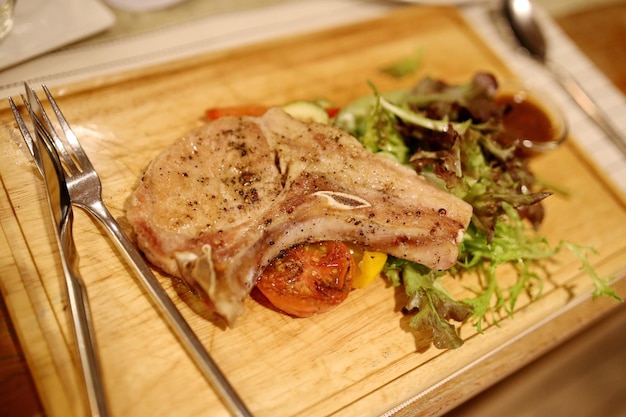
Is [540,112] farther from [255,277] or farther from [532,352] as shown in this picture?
[255,277]

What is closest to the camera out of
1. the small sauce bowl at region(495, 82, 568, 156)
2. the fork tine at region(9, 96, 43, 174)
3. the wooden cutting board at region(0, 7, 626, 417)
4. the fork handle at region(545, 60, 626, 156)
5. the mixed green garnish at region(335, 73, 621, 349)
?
the wooden cutting board at region(0, 7, 626, 417)

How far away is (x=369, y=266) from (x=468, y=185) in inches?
39.3

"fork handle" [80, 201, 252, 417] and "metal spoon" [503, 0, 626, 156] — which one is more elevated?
"fork handle" [80, 201, 252, 417]

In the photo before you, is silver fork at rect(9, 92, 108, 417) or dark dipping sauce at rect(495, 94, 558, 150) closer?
silver fork at rect(9, 92, 108, 417)

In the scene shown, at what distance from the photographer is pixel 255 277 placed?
2.71 metres

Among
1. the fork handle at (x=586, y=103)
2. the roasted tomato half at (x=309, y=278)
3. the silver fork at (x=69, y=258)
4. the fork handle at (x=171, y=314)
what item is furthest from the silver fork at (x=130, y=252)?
the fork handle at (x=586, y=103)

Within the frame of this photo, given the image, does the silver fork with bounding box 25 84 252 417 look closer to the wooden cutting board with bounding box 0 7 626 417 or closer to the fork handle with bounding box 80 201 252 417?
the fork handle with bounding box 80 201 252 417

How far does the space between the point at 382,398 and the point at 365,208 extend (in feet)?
3.50

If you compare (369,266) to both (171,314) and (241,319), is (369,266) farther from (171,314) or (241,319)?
(171,314)

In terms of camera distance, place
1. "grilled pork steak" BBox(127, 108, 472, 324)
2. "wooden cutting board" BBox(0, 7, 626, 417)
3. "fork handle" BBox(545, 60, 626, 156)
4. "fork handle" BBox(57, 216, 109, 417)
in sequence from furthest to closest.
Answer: "fork handle" BBox(545, 60, 626, 156)
"grilled pork steak" BBox(127, 108, 472, 324)
"wooden cutting board" BBox(0, 7, 626, 417)
"fork handle" BBox(57, 216, 109, 417)

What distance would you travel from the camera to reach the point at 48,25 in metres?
3.86

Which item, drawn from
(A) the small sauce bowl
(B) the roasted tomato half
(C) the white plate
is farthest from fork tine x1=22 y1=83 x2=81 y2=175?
(A) the small sauce bowl

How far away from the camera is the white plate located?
3668 millimetres

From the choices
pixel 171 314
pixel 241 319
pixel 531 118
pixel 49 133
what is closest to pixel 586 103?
pixel 531 118
